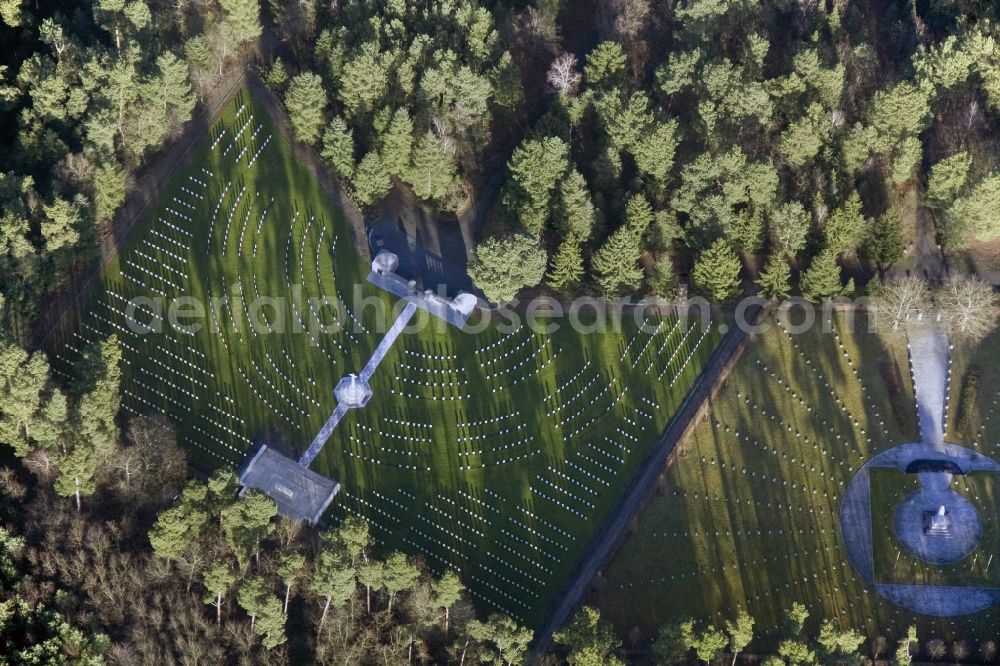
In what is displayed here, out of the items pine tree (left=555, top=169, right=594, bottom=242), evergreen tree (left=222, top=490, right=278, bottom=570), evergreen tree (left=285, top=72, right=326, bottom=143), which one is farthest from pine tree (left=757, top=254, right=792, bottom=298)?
evergreen tree (left=222, top=490, right=278, bottom=570)

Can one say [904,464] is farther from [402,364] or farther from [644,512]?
[402,364]

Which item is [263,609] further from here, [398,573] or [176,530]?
[398,573]

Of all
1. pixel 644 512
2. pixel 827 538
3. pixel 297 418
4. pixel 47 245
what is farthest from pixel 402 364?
pixel 827 538

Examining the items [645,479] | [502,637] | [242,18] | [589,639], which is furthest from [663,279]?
[242,18]

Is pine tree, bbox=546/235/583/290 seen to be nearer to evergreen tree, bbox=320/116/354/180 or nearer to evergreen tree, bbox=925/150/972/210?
evergreen tree, bbox=320/116/354/180

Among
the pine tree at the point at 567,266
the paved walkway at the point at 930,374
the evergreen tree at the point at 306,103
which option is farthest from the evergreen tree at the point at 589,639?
the evergreen tree at the point at 306,103

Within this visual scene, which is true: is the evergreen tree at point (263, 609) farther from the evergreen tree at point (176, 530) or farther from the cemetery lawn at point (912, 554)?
the cemetery lawn at point (912, 554)
